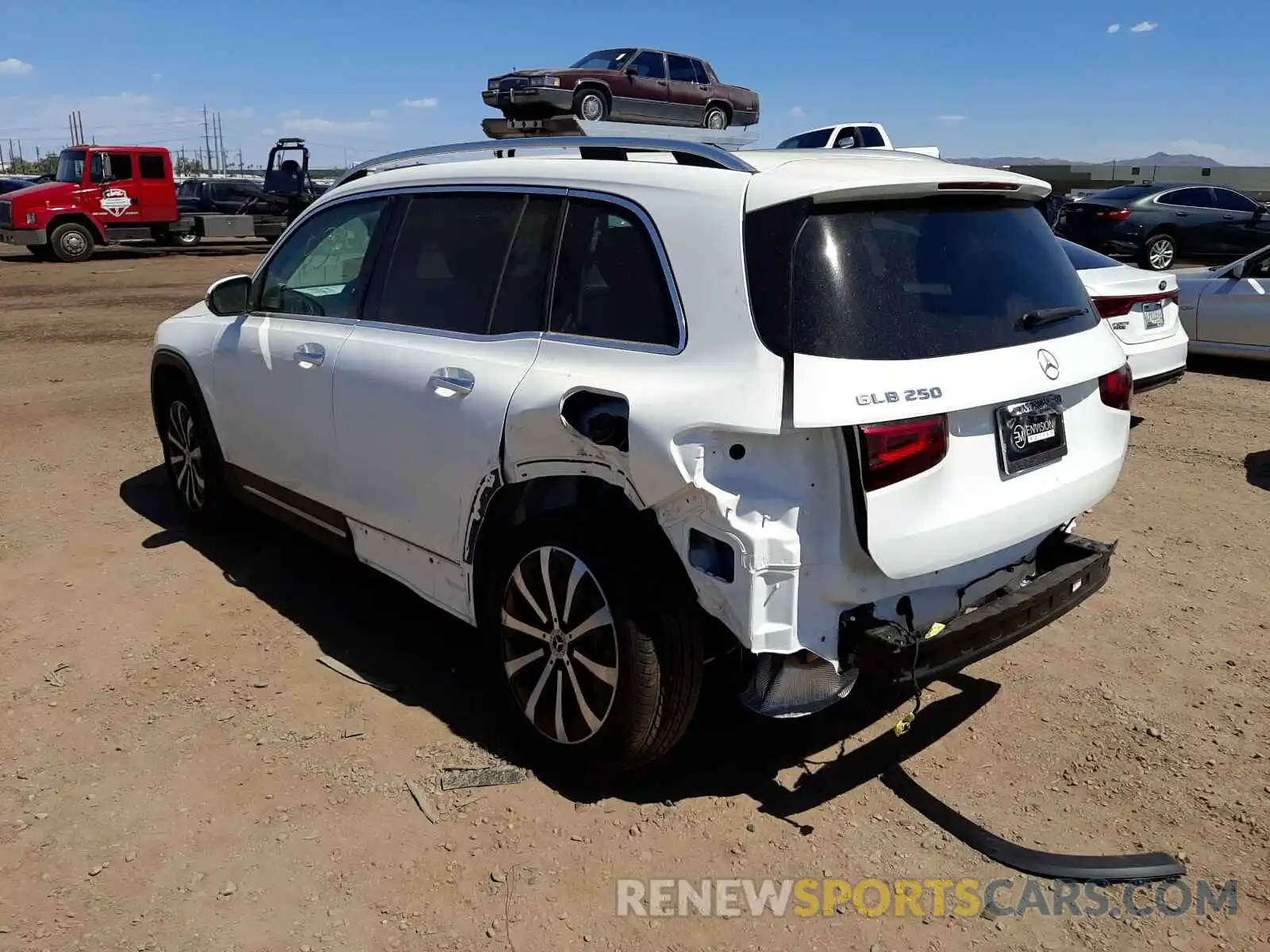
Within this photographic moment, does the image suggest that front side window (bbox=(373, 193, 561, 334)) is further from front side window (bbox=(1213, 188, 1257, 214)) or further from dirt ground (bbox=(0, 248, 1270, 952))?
front side window (bbox=(1213, 188, 1257, 214))

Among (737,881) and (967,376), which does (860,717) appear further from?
(967,376)

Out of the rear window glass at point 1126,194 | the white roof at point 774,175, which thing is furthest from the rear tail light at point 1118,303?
the rear window glass at point 1126,194

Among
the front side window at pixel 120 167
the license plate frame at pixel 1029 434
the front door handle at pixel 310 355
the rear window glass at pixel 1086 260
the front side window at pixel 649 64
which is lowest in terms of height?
the license plate frame at pixel 1029 434

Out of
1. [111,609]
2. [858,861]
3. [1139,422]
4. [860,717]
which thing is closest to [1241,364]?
[1139,422]

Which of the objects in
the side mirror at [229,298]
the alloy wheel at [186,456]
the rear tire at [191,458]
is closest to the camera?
the side mirror at [229,298]

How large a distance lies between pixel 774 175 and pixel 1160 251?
18.3m

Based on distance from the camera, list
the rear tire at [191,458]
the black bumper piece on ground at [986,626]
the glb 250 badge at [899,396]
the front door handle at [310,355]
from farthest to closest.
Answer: the rear tire at [191,458] → the front door handle at [310,355] → the black bumper piece on ground at [986,626] → the glb 250 badge at [899,396]

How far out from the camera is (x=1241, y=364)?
10461mm

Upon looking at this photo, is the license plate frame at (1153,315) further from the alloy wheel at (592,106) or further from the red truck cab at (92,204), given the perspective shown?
the red truck cab at (92,204)

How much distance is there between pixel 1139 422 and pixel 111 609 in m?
7.32

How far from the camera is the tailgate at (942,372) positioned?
8.80 ft

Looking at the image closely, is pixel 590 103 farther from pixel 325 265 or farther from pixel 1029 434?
pixel 1029 434

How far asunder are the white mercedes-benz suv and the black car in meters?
17.0

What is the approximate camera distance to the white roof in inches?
112
